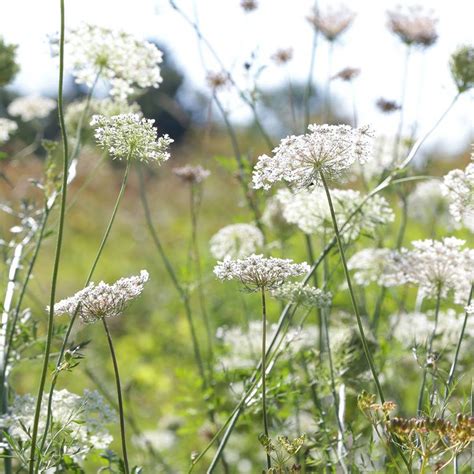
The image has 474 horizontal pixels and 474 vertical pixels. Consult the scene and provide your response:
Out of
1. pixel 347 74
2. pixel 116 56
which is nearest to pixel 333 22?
pixel 347 74

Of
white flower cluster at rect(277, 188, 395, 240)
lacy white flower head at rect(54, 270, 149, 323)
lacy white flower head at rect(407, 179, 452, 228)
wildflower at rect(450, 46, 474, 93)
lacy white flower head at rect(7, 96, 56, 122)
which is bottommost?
lacy white flower head at rect(54, 270, 149, 323)

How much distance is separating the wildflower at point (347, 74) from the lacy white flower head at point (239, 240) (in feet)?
2.38

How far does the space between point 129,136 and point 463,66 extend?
1.35 m

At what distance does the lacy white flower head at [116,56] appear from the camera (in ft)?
9.11

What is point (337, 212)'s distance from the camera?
2893mm

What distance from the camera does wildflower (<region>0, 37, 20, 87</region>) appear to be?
2.93 meters

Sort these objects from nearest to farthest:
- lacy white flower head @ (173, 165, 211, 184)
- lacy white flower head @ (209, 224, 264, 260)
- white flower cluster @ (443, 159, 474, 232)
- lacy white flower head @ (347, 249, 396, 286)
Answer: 1. white flower cluster @ (443, 159, 474, 232)
2. lacy white flower head @ (347, 249, 396, 286)
3. lacy white flower head @ (209, 224, 264, 260)
4. lacy white flower head @ (173, 165, 211, 184)

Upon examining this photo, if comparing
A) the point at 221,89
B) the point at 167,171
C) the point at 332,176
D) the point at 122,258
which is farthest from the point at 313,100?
the point at 332,176

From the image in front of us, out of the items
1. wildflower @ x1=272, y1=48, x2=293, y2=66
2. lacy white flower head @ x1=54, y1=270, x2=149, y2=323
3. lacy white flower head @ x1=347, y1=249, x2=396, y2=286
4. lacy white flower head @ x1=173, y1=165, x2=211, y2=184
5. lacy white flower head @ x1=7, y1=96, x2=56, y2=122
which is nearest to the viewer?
lacy white flower head @ x1=54, y1=270, x2=149, y2=323

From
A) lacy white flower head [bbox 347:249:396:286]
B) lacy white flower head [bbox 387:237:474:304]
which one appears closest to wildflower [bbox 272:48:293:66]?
lacy white flower head [bbox 347:249:396:286]

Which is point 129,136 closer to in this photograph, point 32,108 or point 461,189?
point 461,189

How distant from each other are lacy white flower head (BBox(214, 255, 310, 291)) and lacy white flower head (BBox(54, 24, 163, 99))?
1.22 meters

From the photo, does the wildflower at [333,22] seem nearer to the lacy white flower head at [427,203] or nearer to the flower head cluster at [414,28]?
the flower head cluster at [414,28]

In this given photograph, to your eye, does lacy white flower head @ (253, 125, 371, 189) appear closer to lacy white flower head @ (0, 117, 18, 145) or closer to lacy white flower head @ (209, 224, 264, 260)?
lacy white flower head @ (209, 224, 264, 260)
